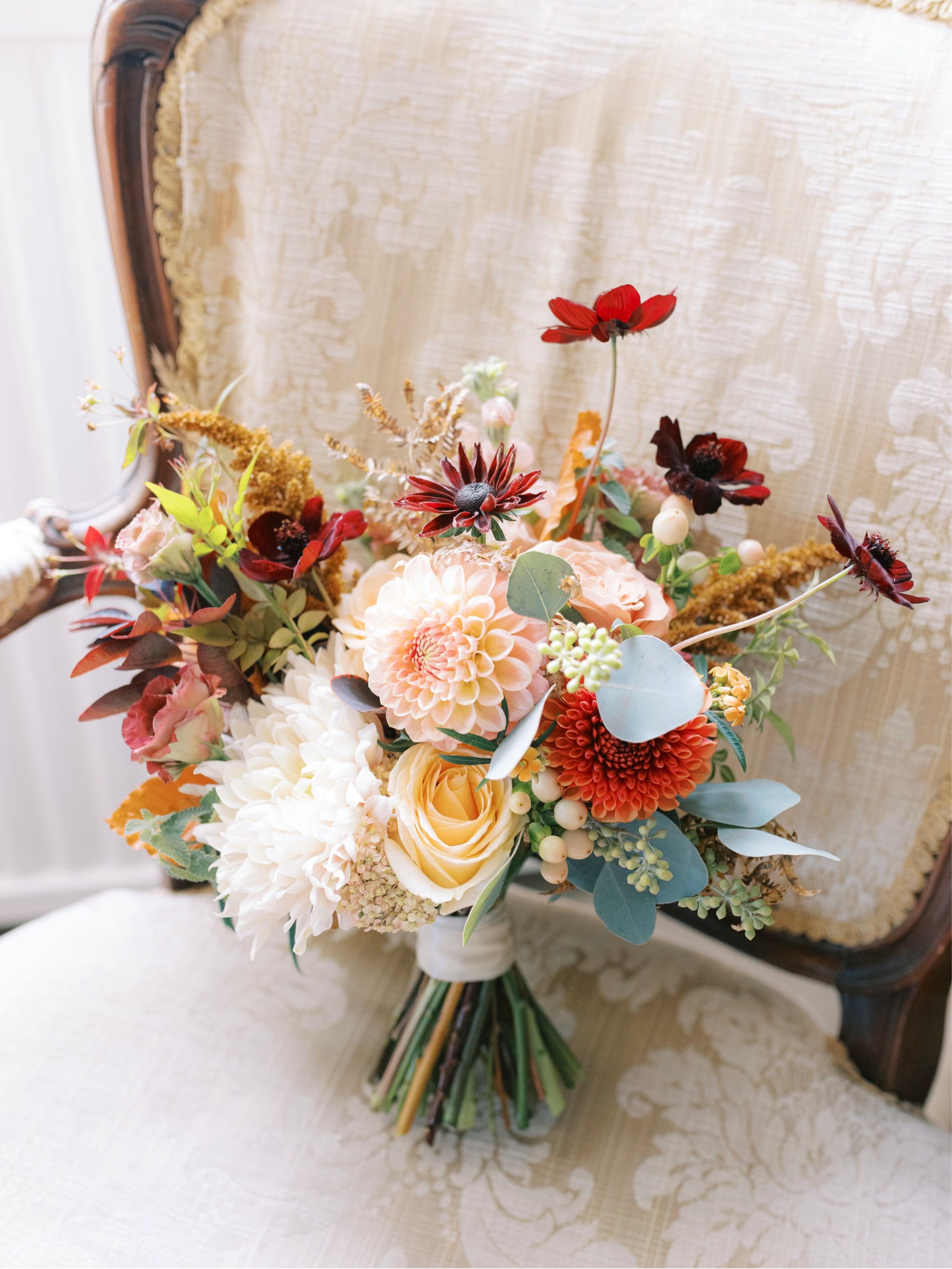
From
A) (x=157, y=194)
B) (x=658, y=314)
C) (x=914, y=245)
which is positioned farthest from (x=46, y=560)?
(x=914, y=245)

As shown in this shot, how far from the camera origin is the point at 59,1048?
0.65 metres

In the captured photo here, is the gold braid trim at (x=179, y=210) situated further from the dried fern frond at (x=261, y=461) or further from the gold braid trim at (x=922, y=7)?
the gold braid trim at (x=922, y=7)

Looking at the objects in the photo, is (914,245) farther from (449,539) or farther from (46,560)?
(46,560)

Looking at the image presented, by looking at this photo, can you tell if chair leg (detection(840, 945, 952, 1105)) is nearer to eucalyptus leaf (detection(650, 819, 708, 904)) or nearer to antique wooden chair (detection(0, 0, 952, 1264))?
antique wooden chair (detection(0, 0, 952, 1264))

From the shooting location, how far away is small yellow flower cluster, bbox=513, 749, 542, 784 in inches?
16.4

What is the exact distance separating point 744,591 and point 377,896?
29 cm

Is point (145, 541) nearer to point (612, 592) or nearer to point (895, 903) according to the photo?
point (612, 592)

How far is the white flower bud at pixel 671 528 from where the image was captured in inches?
18.7

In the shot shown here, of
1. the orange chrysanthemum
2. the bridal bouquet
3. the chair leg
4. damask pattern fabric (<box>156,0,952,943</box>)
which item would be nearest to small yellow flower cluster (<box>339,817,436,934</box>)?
the bridal bouquet

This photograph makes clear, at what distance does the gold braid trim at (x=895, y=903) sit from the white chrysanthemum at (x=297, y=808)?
0.43 metres

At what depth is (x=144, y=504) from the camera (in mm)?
733

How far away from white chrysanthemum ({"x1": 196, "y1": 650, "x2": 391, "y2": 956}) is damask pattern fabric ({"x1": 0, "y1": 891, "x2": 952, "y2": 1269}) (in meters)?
0.24

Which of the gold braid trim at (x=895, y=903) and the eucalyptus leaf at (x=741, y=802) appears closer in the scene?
the eucalyptus leaf at (x=741, y=802)

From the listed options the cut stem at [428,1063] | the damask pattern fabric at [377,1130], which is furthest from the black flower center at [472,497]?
the damask pattern fabric at [377,1130]
